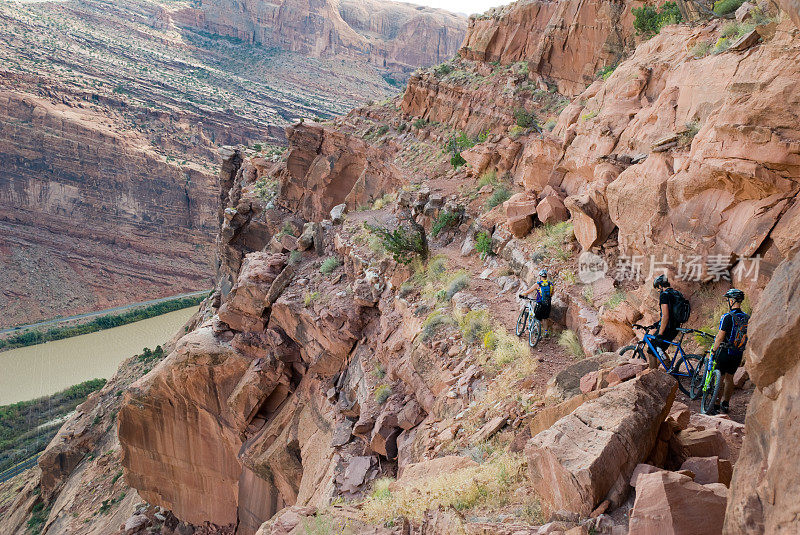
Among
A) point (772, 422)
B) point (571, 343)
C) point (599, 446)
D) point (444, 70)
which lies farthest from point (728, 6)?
point (444, 70)

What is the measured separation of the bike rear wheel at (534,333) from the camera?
29.9ft

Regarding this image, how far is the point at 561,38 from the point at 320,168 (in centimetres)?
1409

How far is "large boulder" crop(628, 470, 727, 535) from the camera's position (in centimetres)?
371

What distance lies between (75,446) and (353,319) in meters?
19.8

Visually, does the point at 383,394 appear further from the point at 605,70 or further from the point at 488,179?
the point at 605,70

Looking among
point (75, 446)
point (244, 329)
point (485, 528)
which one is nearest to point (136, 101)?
point (75, 446)

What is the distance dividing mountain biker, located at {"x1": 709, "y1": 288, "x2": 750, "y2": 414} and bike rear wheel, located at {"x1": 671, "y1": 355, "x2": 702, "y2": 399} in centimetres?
48

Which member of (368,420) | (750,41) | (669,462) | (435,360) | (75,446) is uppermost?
(750,41)

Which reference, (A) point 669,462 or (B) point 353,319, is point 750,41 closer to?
(A) point 669,462

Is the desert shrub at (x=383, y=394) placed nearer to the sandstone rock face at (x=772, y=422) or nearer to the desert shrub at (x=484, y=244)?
the desert shrub at (x=484, y=244)

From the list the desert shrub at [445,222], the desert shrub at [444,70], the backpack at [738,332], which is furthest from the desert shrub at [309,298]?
the desert shrub at [444,70]

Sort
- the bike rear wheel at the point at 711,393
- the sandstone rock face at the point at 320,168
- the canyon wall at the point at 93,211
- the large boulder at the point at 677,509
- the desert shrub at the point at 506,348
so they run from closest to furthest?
the large boulder at the point at 677,509 < the bike rear wheel at the point at 711,393 < the desert shrub at the point at 506,348 < the sandstone rock face at the point at 320,168 < the canyon wall at the point at 93,211

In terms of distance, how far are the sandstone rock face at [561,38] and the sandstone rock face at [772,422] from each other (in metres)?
19.7

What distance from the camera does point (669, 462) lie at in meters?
5.08
